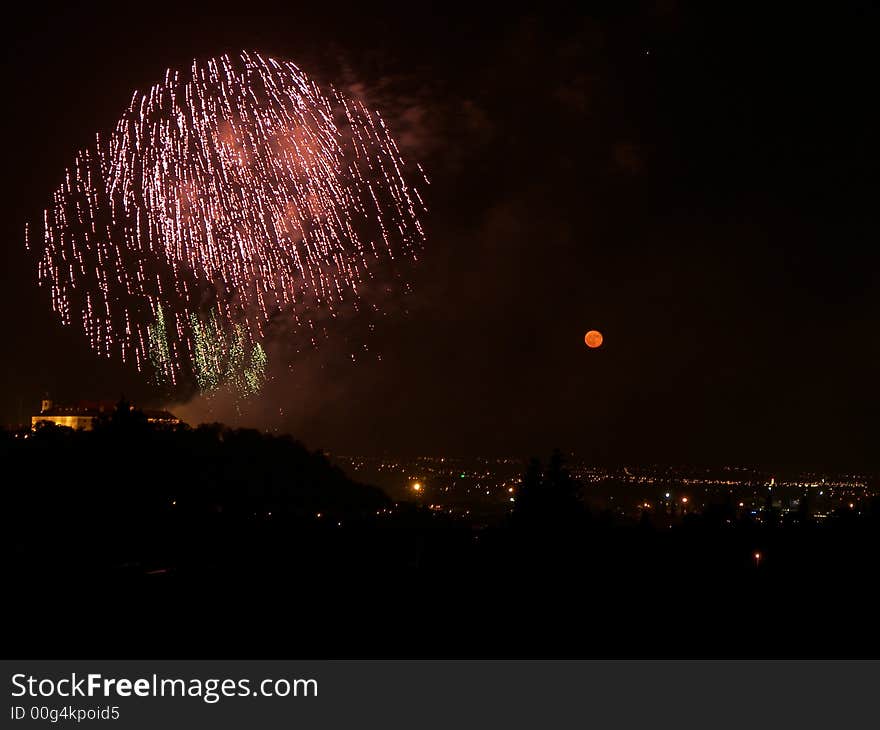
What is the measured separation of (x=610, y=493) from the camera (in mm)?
91000

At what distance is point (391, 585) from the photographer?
1309 centimetres

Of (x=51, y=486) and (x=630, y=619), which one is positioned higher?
(x=51, y=486)

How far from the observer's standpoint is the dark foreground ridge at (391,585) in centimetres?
1012

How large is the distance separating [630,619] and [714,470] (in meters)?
166

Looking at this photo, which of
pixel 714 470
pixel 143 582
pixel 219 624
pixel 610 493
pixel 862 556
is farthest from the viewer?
pixel 714 470

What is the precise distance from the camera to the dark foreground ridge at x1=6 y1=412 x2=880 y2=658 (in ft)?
33.2

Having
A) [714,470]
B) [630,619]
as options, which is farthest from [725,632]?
[714,470]

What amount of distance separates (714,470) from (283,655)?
171m

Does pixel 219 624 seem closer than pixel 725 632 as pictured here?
Yes

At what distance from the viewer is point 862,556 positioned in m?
22.5

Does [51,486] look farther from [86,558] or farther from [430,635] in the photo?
[430,635]

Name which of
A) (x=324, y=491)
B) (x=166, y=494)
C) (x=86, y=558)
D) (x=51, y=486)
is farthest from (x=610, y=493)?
(x=86, y=558)

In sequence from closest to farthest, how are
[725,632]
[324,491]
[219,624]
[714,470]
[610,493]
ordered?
[219,624], [725,632], [324,491], [610,493], [714,470]

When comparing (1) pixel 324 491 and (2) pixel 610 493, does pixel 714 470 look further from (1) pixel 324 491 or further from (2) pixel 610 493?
(1) pixel 324 491
